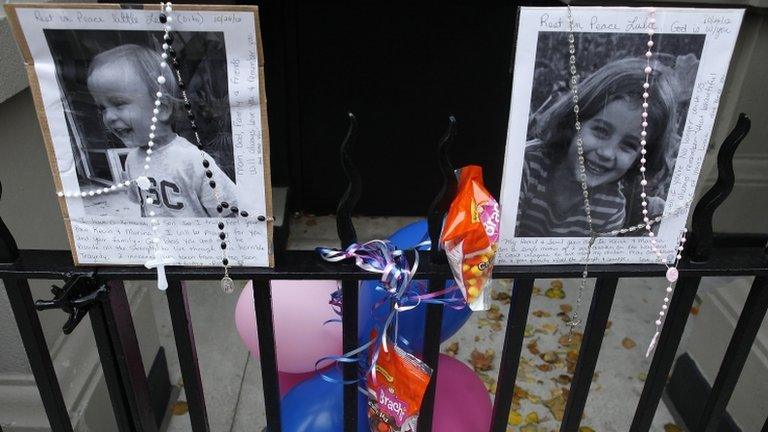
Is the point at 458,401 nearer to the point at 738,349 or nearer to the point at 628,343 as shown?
the point at 738,349

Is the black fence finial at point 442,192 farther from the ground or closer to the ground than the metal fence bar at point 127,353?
farther from the ground

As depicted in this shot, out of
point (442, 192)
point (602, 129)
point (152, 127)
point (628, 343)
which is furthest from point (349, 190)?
point (628, 343)

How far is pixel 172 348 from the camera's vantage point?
3021 millimetres

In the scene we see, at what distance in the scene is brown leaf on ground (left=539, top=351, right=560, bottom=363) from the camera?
3.03 meters

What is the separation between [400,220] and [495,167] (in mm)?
763

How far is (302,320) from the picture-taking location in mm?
1574

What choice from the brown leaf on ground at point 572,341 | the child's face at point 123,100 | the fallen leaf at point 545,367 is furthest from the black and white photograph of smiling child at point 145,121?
the brown leaf on ground at point 572,341

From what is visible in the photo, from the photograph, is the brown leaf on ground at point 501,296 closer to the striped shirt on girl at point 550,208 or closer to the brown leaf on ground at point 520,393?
the brown leaf on ground at point 520,393

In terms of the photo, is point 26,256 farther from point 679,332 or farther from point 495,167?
point 495,167

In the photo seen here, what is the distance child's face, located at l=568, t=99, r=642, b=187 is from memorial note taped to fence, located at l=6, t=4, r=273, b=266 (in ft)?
1.92

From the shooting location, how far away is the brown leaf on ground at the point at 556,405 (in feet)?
8.93

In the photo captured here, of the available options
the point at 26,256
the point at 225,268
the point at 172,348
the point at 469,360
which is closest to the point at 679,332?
the point at 225,268

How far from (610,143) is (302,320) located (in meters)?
0.88

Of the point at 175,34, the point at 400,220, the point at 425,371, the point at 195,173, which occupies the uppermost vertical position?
the point at 175,34
